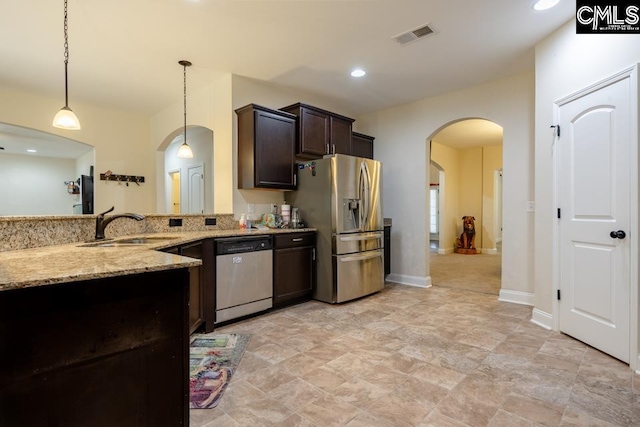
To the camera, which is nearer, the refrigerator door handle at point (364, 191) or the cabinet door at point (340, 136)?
the refrigerator door handle at point (364, 191)

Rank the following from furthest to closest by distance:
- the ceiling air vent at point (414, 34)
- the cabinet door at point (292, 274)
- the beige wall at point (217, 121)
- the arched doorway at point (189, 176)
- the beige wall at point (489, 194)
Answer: the beige wall at point (489, 194)
the arched doorway at point (189, 176)
the beige wall at point (217, 121)
the cabinet door at point (292, 274)
the ceiling air vent at point (414, 34)

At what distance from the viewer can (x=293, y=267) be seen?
3.64 metres

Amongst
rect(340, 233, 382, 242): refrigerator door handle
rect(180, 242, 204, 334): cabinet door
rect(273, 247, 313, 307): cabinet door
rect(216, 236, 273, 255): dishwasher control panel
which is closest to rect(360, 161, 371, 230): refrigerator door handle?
rect(340, 233, 382, 242): refrigerator door handle

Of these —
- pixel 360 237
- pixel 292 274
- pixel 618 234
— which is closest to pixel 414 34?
pixel 360 237

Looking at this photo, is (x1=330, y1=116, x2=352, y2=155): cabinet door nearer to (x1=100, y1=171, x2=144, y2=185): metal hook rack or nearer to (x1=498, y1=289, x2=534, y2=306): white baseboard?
(x1=498, y1=289, x2=534, y2=306): white baseboard

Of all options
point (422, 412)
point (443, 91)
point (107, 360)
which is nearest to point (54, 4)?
point (107, 360)

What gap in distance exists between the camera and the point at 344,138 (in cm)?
452

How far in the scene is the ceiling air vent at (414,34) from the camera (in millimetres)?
2867

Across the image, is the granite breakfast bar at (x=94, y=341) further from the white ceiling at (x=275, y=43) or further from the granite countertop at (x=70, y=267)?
the white ceiling at (x=275, y=43)

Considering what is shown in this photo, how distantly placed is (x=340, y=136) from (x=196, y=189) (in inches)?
124

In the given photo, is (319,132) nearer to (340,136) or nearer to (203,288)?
(340,136)

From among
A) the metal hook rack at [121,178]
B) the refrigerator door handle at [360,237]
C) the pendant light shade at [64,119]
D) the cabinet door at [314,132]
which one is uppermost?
the cabinet door at [314,132]

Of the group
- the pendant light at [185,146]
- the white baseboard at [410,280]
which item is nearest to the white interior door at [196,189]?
the pendant light at [185,146]

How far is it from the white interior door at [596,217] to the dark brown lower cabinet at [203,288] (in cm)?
312
